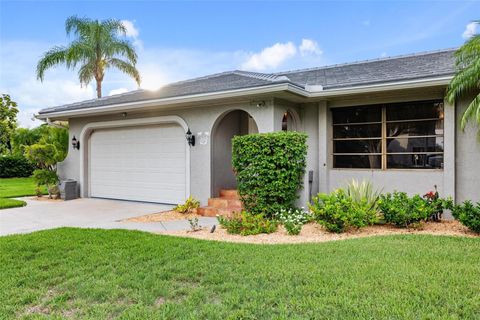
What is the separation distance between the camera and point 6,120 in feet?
104

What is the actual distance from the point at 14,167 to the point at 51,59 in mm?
9204

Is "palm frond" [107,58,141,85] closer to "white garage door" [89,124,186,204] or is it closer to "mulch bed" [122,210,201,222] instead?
"white garage door" [89,124,186,204]

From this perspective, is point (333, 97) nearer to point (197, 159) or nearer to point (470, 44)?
point (470, 44)

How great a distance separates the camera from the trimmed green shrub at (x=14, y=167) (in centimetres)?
2400

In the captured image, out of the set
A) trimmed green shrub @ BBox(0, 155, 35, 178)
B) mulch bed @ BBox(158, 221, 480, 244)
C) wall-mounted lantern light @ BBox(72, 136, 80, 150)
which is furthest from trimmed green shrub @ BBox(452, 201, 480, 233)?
trimmed green shrub @ BBox(0, 155, 35, 178)

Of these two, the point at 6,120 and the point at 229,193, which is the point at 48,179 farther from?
the point at 6,120

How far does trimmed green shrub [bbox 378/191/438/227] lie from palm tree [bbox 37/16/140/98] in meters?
19.4

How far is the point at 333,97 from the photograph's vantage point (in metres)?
9.60

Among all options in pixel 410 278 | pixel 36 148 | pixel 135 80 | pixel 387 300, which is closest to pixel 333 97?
pixel 410 278

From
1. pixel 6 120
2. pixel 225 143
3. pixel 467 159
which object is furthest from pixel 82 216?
pixel 6 120

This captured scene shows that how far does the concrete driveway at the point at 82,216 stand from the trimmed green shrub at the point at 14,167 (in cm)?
1386

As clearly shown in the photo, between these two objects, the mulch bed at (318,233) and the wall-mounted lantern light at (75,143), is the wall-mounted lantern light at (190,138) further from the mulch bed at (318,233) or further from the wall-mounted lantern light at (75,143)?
the wall-mounted lantern light at (75,143)

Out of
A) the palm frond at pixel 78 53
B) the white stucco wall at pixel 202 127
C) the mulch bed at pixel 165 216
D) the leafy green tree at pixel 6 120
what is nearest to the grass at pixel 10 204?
the mulch bed at pixel 165 216

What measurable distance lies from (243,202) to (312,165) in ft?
8.59
